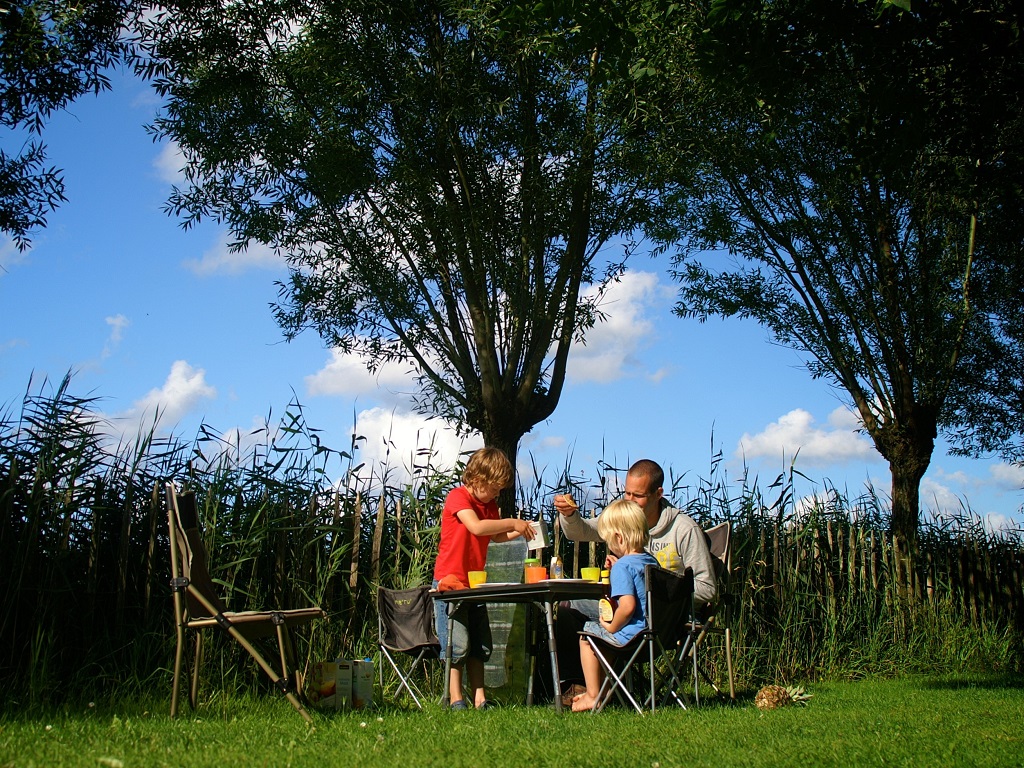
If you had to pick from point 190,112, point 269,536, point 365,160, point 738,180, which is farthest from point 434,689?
point 738,180

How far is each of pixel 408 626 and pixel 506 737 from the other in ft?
6.22

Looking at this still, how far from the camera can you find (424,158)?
1012 centimetres

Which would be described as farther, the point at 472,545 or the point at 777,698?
the point at 777,698

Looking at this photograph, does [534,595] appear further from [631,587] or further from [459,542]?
[459,542]

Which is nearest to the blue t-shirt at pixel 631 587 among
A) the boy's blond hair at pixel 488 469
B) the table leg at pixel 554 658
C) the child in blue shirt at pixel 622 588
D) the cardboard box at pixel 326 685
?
the child in blue shirt at pixel 622 588

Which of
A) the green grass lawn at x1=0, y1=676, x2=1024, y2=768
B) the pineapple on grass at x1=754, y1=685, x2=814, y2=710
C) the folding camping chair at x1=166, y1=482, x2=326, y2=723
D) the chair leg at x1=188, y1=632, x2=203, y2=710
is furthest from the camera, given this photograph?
the pineapple on grass at x1=754, y1=685, x2=814, y2=710

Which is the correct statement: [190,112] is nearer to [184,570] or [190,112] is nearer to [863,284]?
[184,570]

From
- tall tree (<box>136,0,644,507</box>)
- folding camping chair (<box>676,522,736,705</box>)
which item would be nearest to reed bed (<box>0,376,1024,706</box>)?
folding camping chair (<box>676,522,736,705</box>)

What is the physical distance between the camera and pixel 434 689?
6.36 metres

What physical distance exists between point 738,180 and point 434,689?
9.08 metres

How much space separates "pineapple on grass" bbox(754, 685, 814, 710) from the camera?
5.70 m

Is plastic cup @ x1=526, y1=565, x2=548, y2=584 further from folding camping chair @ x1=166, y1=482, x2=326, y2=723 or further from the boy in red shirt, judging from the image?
folding camping chair @ x1=166, y1=482, x2=326, y2=723

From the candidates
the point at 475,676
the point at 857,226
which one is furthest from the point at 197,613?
the point at 857,226

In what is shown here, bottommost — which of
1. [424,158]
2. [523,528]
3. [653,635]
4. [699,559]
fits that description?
[653,635]
